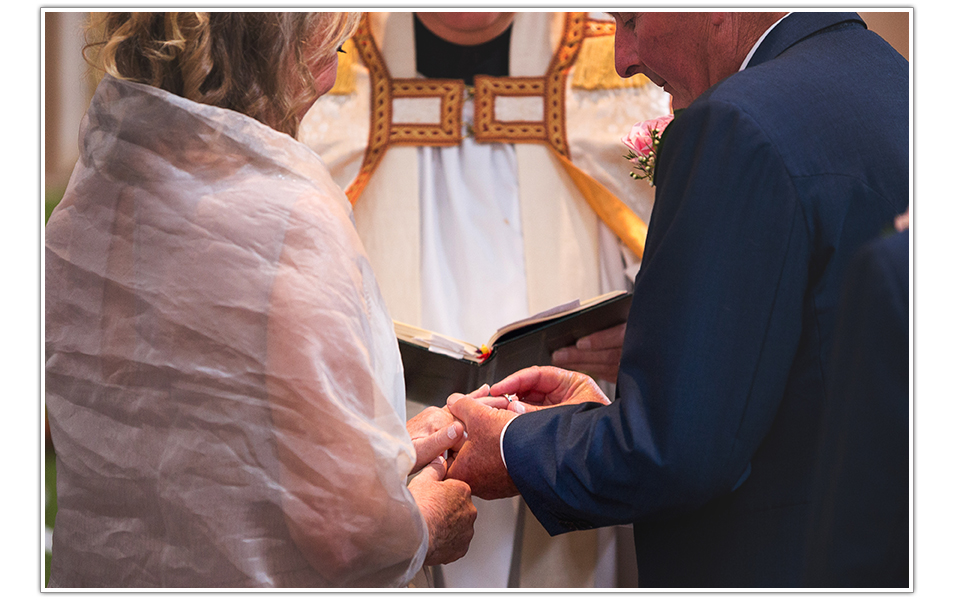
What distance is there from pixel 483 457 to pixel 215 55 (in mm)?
774

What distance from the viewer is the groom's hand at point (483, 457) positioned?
1.39 metres

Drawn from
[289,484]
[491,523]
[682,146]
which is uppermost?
[682,146]

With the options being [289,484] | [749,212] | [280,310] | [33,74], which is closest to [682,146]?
[749,212]

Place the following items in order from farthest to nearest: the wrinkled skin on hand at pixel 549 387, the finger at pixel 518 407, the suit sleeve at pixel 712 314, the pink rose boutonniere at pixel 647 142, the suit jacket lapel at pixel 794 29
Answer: the pink rose boutonniere at pixel 647 142 < the wrinkled skin on hand at pixel 549 387 < the finger at pixel 518 407 < the suit jacket lapel at pixel 794 29 < the suit sleeve at pixel 712 314

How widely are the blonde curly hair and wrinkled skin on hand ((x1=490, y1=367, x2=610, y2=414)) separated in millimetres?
686

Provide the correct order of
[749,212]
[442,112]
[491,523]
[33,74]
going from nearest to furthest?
[749,212] → [33,74] → [491,523] → [442,112]

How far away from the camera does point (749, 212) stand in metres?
1.12

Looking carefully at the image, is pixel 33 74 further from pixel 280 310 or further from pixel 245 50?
pixel 280 310

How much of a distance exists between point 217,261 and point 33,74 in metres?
0.49

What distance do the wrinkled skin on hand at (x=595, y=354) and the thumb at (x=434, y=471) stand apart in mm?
512

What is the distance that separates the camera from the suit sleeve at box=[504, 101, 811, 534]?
3.67ft

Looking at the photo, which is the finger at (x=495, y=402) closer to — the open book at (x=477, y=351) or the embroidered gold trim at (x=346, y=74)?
the open book at (x=477, y=351)

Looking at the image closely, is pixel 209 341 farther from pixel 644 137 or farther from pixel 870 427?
pixel 644 137

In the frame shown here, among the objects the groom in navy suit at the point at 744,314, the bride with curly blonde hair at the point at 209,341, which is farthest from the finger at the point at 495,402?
the bride with curly blonde hair at the point at 209,341
